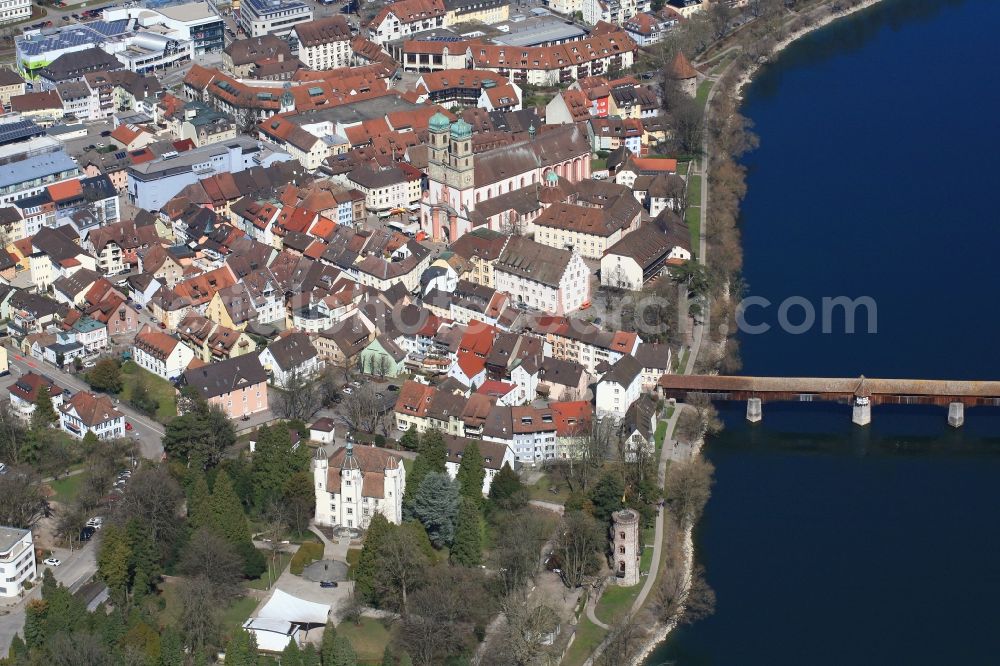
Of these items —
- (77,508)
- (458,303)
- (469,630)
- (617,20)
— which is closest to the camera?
(469,630)

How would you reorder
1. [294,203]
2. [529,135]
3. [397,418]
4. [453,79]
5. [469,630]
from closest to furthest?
[469,630] < [397,418] < [294,203] < [529,135] < [453,79]

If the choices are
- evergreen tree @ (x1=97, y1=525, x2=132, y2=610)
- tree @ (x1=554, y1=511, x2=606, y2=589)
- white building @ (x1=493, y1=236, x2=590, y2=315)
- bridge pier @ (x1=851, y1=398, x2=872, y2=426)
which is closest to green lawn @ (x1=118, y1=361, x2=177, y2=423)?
evergreen tree @ (x1=97, y1=525, x2=132, y2=610)

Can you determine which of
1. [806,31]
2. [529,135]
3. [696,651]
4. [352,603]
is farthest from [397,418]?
[806,31]

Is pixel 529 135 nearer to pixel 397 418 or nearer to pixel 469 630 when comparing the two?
pixel 397 418

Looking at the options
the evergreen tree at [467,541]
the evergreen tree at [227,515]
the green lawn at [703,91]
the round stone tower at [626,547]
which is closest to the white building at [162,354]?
the evergreen tree at [227,515]

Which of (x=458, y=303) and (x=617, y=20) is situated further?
(x=617, y=20)

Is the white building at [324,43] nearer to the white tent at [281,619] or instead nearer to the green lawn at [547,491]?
the green lawn at [547,491]

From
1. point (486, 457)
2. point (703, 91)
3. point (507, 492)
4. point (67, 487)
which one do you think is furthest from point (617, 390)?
point (703, 91)
